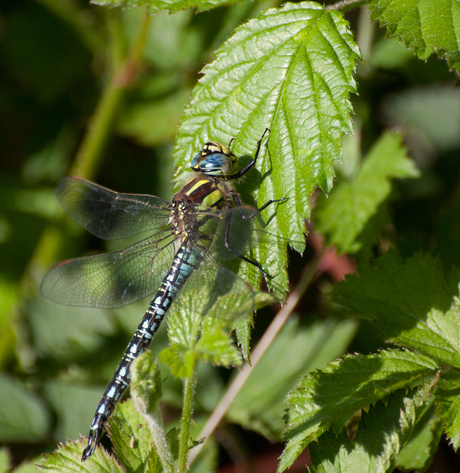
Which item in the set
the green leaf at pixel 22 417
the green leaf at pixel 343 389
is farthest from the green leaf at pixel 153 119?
the green leaf at pixel 343 389

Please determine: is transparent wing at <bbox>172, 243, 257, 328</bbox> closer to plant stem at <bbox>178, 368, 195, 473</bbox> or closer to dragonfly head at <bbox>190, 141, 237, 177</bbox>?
plant stem at <bbox>178, 368, 195, 473</bbox>

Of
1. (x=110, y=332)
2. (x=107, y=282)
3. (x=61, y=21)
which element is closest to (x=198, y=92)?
(x=107, y=282)

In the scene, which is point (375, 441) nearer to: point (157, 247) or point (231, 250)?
point (231, 250)

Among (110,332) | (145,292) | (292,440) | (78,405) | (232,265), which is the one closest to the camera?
(292,440)

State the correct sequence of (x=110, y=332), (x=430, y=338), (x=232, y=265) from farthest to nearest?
1. (x=110, y=332)
2. (x=232, y=265)
3. (x=430, y=338)

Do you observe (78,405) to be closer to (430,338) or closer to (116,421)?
(116,421)

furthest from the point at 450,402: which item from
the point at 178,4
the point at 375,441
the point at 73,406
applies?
the point at 73,406

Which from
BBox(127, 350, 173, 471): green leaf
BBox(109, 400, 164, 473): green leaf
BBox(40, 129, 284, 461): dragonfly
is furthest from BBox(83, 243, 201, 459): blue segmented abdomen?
BBox(127, 350, 173, 471): green leaf
